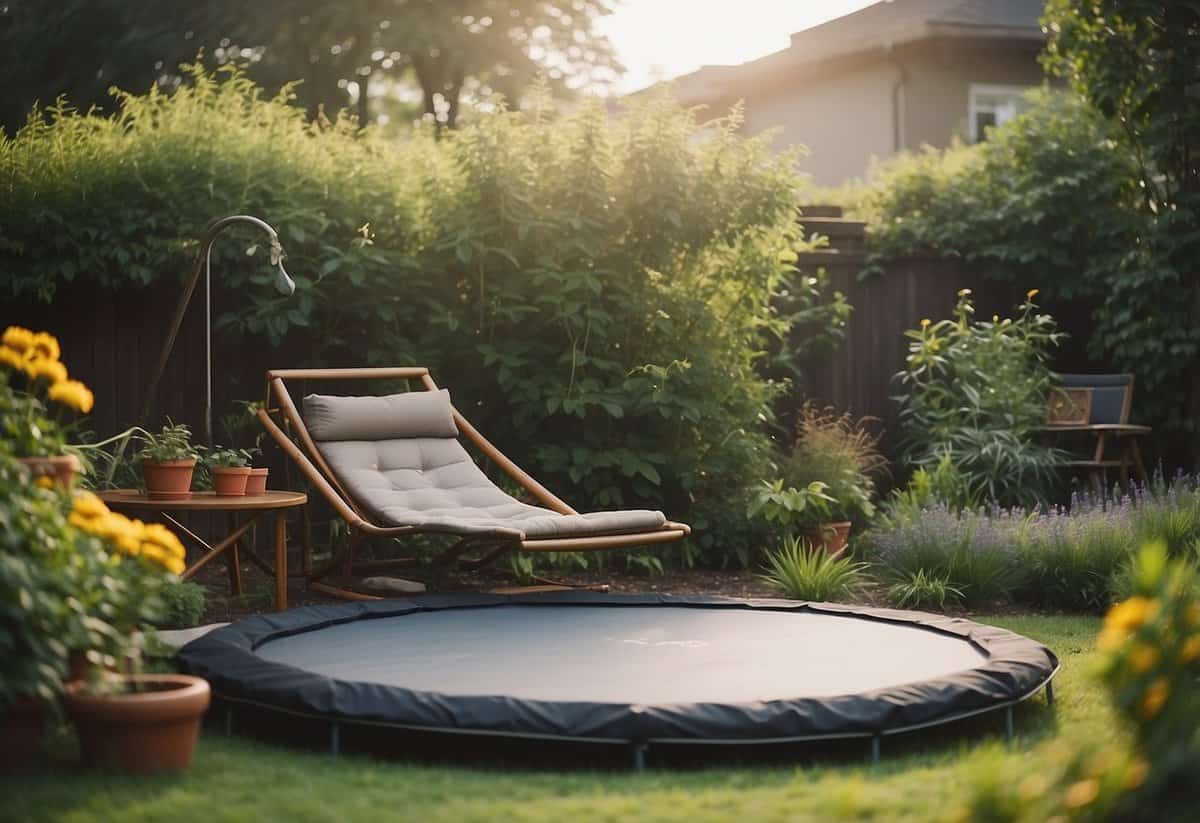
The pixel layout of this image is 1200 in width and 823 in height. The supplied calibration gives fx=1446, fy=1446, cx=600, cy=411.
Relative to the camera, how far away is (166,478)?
195 inches

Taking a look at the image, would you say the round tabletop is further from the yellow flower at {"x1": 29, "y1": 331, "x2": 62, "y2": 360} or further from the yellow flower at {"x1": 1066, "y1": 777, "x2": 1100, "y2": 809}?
the yellow flower at {"x1": 1066, "y1": 777, "x2": 1100, "y2": 809}

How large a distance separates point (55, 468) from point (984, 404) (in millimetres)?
5776

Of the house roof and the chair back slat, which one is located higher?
the house roof

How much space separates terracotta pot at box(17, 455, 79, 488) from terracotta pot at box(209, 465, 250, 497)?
1.89 m

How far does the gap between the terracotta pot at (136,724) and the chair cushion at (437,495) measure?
1978mm

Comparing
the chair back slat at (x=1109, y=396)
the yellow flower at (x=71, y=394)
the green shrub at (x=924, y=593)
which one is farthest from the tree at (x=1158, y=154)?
the yellow flower at (x=71, y=394)

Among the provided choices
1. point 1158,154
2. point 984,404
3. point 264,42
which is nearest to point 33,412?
point 984,404

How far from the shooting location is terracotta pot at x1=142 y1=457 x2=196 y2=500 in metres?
4.96

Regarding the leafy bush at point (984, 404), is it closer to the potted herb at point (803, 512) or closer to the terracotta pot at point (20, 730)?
the potted herb at point (803, 512)

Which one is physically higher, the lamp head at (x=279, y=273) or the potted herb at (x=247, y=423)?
the lamp head at (x=279, y=273)

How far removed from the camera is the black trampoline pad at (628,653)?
3.59m

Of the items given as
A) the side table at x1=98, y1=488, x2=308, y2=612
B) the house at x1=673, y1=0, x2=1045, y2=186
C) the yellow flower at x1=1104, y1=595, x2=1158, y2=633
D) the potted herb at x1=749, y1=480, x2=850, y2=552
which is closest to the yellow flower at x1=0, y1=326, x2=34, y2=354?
the side table at x1=98, y1=488, x2=308, y2=612

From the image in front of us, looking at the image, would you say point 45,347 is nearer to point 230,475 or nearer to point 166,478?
point 166,478

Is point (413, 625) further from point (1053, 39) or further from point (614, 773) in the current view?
point (1053, 39)
